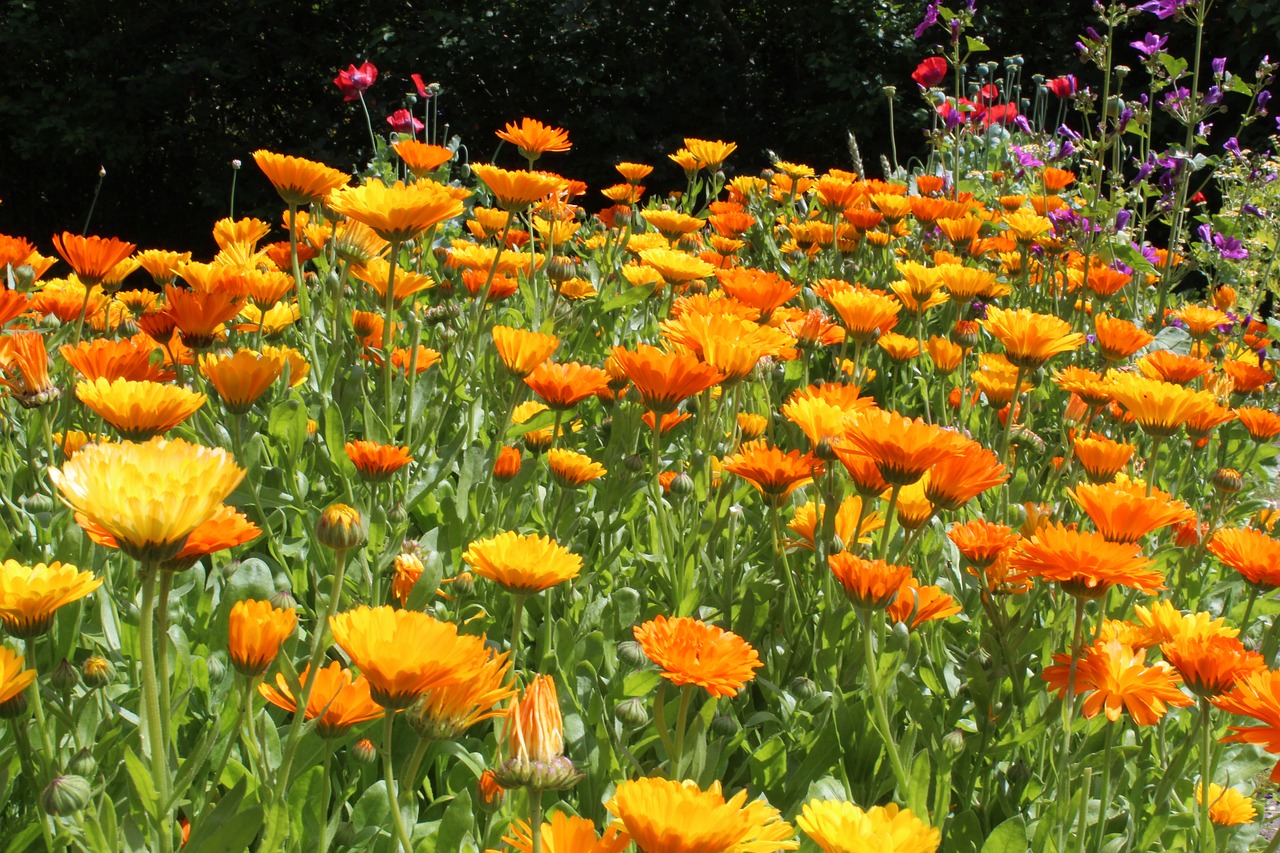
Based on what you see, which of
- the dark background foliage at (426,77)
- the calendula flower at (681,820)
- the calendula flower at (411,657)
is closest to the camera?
the calendula flower at (681,820)

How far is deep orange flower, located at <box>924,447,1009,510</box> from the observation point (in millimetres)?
1297

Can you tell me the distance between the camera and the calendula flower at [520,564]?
1.16 metres

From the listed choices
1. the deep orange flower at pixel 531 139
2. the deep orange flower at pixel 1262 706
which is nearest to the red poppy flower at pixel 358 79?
the deep orange flower at pixel 531 139

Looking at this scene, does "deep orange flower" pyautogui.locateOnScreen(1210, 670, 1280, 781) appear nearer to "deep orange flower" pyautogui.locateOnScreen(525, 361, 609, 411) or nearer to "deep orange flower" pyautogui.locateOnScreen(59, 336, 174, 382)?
"deep orange flower" pyautogui.locateOnScreen(525, 361, 609, 411)

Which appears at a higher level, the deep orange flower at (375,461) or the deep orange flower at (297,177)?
the deep orange flower at (297,177)

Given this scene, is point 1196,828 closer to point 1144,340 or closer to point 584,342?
point 1144,340

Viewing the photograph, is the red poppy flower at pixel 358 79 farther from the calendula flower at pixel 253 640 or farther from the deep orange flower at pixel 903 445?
the calendula flower at pixel 253 640

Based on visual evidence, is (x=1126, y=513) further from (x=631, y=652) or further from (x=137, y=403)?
(x=137, y=403)

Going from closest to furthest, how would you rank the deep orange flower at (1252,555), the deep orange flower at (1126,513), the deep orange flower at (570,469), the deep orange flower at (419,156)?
the deep orange flower at (1126,513) < the deep orange flower at (1252,555) < the deep orange flower at (570,469) < the deep orange flower at (419,156)

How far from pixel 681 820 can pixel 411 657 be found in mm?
240

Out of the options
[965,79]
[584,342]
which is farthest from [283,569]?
[965,79]

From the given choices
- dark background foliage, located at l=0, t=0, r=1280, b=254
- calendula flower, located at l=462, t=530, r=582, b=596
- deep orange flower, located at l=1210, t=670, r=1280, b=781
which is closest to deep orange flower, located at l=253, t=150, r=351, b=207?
calendula flower, located at l=462, t=530, r=582, b=596

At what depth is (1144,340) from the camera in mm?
2262

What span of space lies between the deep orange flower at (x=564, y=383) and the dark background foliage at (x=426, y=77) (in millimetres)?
8543
